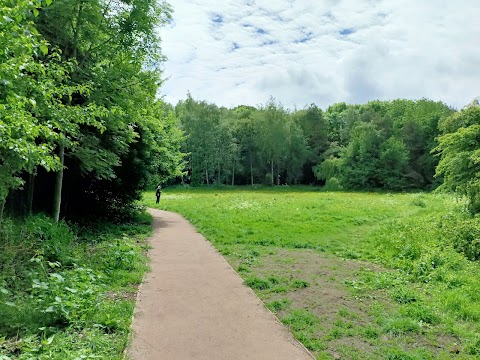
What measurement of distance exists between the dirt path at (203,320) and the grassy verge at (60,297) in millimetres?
368

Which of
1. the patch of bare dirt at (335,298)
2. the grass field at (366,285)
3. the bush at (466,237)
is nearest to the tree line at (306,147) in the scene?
the grass field at (366,285)

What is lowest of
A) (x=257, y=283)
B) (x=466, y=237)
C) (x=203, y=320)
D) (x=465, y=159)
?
(x=203, y=320)

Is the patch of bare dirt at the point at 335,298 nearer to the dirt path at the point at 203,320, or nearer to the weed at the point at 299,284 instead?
the weed at the point at 299,284

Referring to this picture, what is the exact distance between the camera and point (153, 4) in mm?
13188

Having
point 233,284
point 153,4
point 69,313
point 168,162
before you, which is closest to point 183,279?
point 233,284

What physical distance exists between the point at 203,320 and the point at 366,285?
4140mm

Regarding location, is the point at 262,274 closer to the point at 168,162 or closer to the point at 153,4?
the point at 153,4

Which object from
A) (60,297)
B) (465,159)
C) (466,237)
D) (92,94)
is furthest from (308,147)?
(60,297)

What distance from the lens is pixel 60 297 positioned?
594 cm

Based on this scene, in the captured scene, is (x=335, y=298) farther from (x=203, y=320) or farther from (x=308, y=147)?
(x=308, y=147)

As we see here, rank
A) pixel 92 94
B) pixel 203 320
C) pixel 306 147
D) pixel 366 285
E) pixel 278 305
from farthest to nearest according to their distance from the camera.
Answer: pixel 306 147, pixel 92 94, pixel 366 285, pixel 278 305, pixel 203 320

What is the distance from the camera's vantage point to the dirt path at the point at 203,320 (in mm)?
5211

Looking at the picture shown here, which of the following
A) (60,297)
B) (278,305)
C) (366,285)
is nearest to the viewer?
(60,297)

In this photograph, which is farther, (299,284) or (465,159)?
(465,159)
